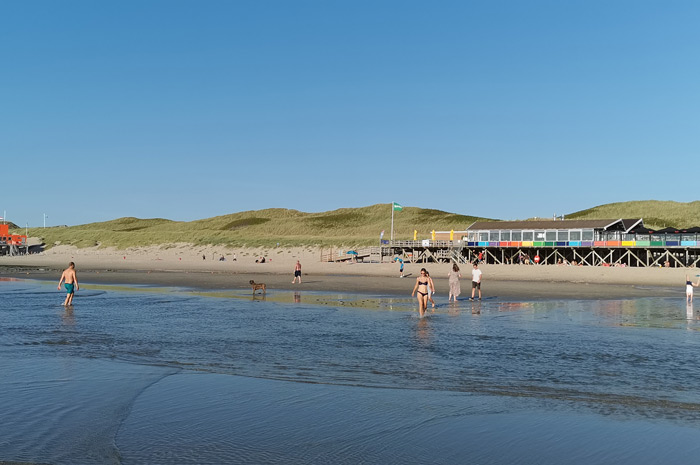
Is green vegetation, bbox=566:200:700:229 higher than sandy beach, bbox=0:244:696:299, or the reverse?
green vegetation, bbox=566:200:700:229

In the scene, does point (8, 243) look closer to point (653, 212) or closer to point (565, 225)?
point (565, 225)

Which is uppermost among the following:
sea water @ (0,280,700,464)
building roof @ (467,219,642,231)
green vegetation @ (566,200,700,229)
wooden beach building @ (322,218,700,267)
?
green vegetation @ (566,200,700,229)

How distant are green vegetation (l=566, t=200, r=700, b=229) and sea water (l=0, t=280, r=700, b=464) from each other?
117421mm

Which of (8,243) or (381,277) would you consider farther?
(8,243)

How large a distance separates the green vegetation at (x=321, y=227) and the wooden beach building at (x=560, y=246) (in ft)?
94.0

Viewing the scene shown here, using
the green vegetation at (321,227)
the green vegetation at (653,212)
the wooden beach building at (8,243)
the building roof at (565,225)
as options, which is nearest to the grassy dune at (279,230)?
the green vegetation at (321,227)

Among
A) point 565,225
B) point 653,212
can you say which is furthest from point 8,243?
point 653,212

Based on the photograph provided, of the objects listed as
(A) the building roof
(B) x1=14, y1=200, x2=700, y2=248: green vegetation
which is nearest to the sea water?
(A) the building roof

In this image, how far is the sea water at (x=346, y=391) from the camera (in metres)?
6.66

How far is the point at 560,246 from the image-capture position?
5969 centimetres

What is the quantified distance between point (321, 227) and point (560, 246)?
3867 inches

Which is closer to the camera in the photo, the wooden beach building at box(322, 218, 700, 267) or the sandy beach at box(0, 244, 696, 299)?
the sandy beach at box(0, 244, 696, 299)

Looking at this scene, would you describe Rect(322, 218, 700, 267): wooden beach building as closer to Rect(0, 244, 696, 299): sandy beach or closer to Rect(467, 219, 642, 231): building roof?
Rect(467, 219, 642, 231): building roof

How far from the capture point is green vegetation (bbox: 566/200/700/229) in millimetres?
123500
